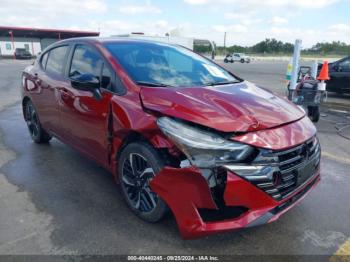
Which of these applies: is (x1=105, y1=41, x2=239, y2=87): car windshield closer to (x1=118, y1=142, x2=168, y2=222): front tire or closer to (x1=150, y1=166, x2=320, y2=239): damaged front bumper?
(x1=118, y1=142, x2=168, y2=222): front tire

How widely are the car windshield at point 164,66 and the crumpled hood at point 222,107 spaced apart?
279 mm

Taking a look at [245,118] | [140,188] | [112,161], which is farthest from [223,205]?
[112,161]

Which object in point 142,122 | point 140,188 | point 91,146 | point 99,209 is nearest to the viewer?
point 142,122

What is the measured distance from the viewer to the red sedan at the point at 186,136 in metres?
2.35

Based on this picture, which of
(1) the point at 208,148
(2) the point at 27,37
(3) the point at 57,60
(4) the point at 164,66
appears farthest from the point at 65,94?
(2) the point at 27,37

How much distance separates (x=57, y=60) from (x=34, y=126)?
145cm

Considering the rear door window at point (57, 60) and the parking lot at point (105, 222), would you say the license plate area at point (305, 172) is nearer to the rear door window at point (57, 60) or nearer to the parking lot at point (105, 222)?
the parking lot at point (105, 222)

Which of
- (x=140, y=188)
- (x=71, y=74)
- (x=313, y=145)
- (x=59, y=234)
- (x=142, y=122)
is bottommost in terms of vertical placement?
(x=59, y=234)

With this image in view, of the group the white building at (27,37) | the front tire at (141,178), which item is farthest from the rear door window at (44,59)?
the white building at (27,37)

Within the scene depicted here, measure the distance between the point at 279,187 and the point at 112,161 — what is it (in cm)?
163

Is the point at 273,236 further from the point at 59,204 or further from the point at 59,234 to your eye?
the point at 59,204

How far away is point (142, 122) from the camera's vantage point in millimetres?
2703

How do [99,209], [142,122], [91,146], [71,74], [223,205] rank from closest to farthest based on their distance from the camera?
[223,205] < [142,122] < [99,209] < [91,146] < [71,74]

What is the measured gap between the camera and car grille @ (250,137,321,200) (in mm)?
2377
